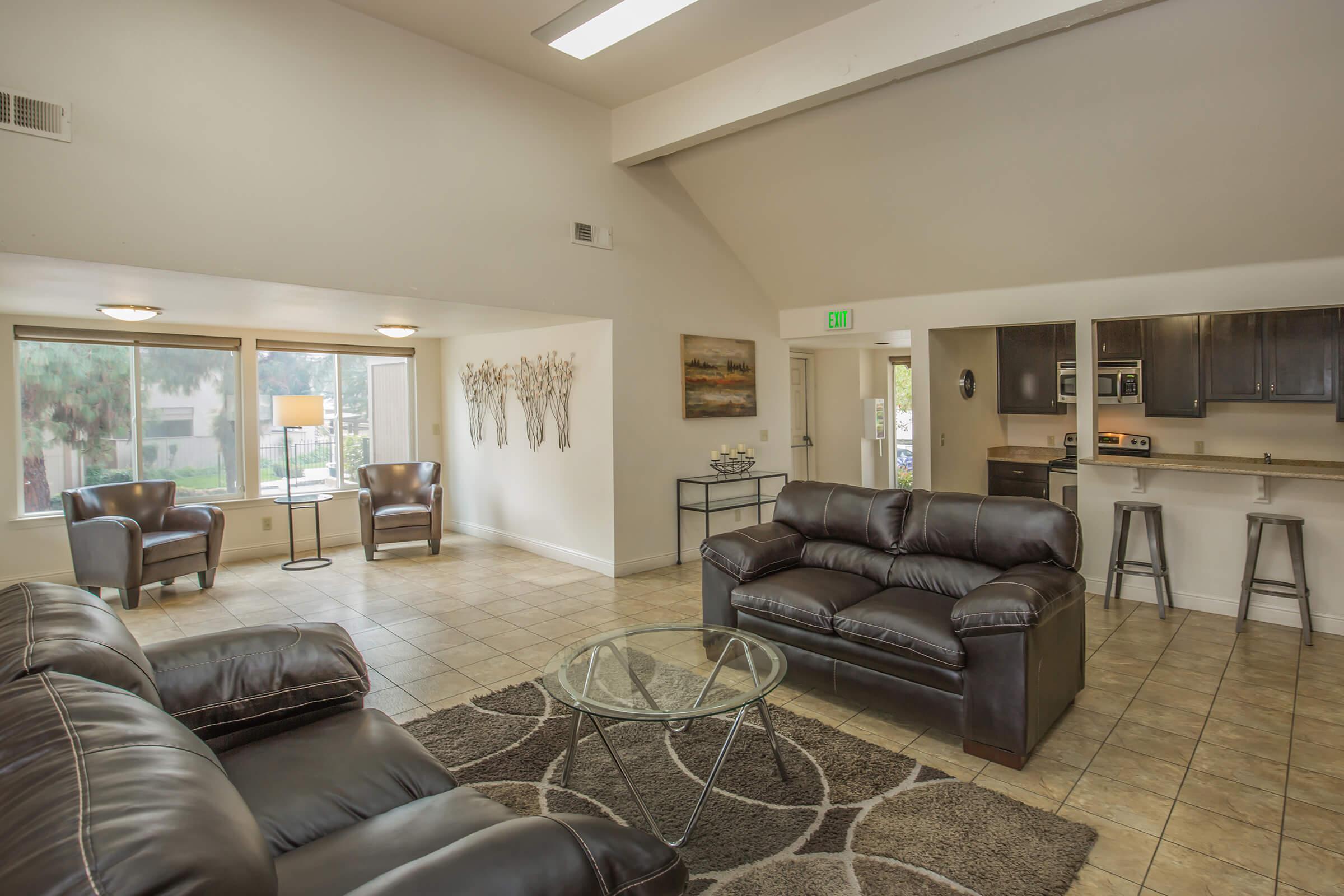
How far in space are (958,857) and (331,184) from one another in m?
4.32

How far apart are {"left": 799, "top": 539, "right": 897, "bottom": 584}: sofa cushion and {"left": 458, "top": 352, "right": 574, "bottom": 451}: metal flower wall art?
279 cm

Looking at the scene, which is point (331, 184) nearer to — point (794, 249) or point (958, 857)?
point (794, 249)

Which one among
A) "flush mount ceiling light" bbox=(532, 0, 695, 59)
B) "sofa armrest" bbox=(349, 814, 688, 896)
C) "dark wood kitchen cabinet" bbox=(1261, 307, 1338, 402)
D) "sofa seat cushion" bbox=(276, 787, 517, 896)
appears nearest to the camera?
"sofa armrest" bbox=(349, 814, 688, 896)

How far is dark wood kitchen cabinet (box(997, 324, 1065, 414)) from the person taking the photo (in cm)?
597

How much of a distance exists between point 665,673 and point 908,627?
99cm

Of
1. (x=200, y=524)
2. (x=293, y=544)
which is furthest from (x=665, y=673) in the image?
(x=293, y=544)

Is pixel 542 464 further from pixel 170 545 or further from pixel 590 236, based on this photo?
pixel 170 545

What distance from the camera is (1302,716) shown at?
3090 millimetres

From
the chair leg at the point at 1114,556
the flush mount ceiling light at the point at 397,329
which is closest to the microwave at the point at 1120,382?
the chair leg at the point at 1114,556

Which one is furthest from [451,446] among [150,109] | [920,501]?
[920,501]

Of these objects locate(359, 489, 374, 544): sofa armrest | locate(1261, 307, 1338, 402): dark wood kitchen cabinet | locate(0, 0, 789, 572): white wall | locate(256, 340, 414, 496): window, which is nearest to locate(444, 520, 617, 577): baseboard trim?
locate(0, 0, 789, 572): white wall

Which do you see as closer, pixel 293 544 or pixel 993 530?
pixel 993 530

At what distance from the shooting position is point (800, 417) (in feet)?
28.4

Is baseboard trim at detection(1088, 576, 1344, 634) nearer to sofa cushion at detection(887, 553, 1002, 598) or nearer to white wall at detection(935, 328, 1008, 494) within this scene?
white wall at detection(935, 328, 1008, 494)
